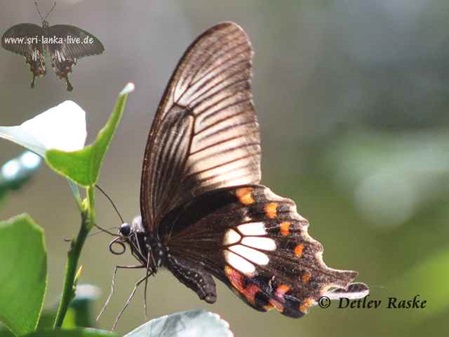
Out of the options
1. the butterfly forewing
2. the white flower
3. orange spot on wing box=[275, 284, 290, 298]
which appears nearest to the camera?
the white flower

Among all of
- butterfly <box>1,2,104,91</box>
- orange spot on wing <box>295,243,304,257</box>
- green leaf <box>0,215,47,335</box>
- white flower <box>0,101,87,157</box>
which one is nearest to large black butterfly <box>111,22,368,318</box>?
orange spot on wing <box>295,243,304,257</box>

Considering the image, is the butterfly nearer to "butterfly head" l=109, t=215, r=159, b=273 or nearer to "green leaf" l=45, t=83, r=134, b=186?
"butterfly head" l=109, t=215, r=159, b=273

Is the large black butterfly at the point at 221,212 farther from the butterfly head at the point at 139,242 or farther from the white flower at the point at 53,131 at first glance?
the white flower at the point at 53,131

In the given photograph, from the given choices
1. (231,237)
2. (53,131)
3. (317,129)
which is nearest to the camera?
(53,131)

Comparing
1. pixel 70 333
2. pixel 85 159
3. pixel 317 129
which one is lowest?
pixel 70 333

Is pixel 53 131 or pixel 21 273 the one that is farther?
pixel 53 131

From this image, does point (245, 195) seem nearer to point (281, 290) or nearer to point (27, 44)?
point (281, 290)

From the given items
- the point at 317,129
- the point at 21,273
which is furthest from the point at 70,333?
the point at 317,129

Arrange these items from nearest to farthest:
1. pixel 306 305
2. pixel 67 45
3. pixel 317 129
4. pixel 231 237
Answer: pixel 306 305 < pixel 231 237 < pixel 67 45 < pixel 317 129
